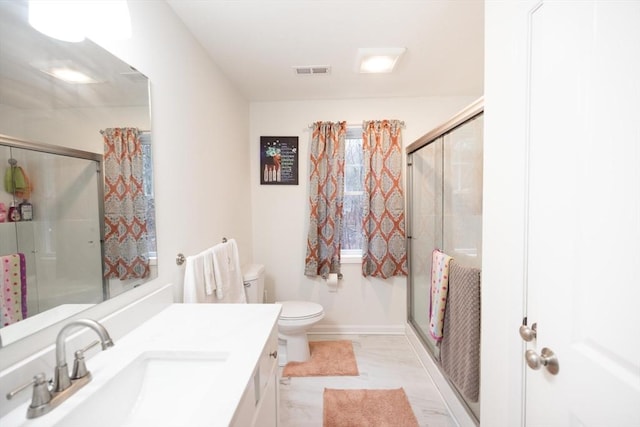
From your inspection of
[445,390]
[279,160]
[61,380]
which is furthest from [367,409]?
[279,160]

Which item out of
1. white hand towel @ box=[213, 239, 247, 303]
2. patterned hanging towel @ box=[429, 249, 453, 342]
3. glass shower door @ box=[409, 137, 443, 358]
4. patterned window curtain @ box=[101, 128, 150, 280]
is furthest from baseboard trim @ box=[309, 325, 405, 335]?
patterned window curtain @ box=[101, 128, 150, 280]

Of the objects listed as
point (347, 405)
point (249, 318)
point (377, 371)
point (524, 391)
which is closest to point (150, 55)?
point (249, 318)

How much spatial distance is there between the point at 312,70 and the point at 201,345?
1.96m

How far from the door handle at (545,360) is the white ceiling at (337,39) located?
1619 millimetres

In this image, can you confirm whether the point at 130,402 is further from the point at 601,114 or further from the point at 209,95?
the point at 209,95

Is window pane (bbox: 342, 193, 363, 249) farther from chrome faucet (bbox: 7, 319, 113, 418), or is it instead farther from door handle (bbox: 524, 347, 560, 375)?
chrome faucet (bbox: 7, 319, 113, 418)

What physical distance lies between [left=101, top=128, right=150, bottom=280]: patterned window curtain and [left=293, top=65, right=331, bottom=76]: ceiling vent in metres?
1.33

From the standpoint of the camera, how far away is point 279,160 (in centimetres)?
271

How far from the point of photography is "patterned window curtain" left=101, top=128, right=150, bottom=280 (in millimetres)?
1022

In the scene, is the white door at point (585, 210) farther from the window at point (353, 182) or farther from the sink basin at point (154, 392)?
the window at point (353, 182)

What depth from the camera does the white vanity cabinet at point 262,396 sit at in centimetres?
76

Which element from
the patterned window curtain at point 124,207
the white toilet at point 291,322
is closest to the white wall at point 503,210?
the white toilet at point 291,322

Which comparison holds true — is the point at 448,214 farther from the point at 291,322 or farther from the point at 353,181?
the point at 291,322

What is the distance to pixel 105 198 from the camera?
101cm
